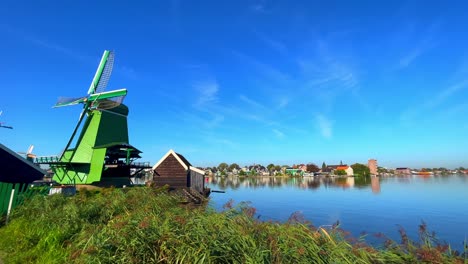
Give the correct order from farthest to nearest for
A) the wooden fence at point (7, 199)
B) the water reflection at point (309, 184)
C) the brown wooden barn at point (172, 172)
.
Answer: the water reflection at point (309, 184) < the brown wooden barn at point (172, 172) < the wooden fence at point (7, 199)

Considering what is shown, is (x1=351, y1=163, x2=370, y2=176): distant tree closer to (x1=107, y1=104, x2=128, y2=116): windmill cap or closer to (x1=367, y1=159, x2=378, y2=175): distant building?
(x1=367, y1=159, x2=378, y2=175): distant building

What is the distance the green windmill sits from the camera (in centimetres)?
3353

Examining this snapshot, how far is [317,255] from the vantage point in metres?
3.53

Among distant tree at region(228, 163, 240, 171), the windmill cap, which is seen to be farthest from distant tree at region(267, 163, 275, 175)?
the windmill cap

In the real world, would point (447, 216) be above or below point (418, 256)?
below

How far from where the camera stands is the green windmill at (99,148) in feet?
110

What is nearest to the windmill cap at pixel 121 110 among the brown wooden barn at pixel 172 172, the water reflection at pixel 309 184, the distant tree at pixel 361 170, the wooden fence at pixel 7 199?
the brown wooden barn at pixel 172 172

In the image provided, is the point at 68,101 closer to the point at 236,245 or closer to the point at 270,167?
the point at 236,245

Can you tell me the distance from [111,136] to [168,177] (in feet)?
41.5

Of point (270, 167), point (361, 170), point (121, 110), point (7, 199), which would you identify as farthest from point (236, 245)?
point (270, 167)

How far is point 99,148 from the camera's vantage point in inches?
1328

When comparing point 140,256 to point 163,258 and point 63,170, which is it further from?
point 63,170

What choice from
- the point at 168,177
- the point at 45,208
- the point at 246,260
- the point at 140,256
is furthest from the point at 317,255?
the point at 168,177

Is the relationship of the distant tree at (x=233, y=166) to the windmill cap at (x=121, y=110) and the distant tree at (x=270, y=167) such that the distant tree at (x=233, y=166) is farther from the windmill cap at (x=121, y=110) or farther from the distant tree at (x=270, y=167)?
the windmill cap at (x=121, y=110)
